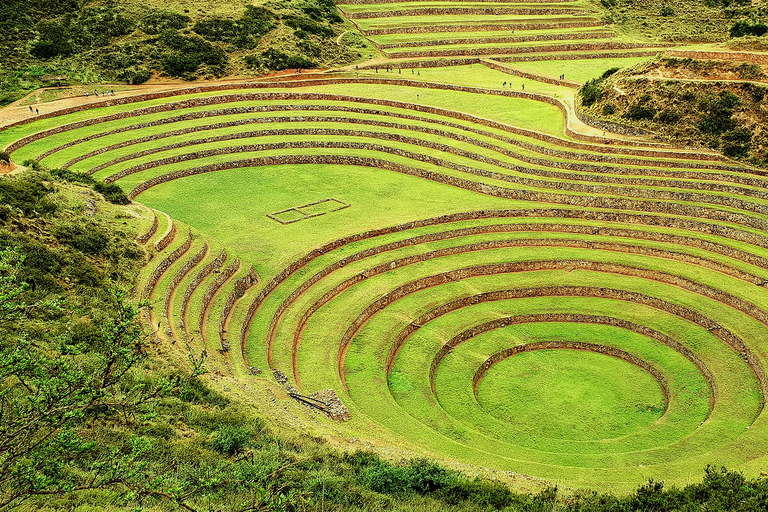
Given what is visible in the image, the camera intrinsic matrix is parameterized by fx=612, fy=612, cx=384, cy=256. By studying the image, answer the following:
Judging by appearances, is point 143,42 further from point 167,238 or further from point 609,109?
point 609,109

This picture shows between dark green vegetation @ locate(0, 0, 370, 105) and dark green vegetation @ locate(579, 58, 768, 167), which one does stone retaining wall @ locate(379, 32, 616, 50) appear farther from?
dark green vegetation @ locate(579, 58, 768, 167)

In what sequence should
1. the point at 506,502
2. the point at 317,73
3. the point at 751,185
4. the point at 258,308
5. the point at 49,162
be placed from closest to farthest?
1. the point at 506,502
2. the point at 258,308
3. the point at 751,185
4. the point at 49,162
5. the point at 317,73

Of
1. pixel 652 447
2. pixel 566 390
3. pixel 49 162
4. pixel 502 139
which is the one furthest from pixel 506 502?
pixel 49 162

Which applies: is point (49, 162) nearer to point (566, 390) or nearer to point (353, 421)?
point (353, 421)

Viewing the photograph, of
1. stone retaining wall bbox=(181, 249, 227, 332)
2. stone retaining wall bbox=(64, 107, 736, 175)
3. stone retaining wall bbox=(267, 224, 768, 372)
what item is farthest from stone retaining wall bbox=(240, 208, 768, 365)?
stone retaining wall bbox=(64, 107, 736, 175)

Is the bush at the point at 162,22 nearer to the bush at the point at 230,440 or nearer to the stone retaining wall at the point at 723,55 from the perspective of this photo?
the stone retaining wall at the point at 723,55

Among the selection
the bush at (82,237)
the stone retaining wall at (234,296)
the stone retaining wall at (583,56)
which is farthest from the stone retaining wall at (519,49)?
the bush at (82,237)
